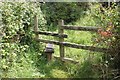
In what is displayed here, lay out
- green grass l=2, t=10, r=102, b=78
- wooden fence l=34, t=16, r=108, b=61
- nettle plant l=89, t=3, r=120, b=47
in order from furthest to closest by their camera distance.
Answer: wooden fence l=34, t=16, r=108, b=61 → green grass l=2, t=10, r=102, b=78 → nettle plant l=89, t=3, r=120, b=47

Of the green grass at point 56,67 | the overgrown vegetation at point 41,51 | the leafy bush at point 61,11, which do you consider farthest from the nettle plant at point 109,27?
the leafy bush at point 61,11

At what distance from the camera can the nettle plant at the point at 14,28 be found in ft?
23.2

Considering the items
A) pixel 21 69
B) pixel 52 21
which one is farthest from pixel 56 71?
pixel 52 21

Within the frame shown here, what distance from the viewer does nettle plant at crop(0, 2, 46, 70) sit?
23.2 feet

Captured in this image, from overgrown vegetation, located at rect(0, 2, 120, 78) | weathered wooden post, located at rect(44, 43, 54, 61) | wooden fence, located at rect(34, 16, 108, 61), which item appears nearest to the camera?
overgrown vegetation, located at rect(0, 2, 120, 78)

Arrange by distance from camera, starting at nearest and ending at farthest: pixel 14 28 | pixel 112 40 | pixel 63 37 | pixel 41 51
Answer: pixel 112 40 < pixel 14 28 < pixel 63 37 < pixel 41 51

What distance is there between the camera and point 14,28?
25.2ft

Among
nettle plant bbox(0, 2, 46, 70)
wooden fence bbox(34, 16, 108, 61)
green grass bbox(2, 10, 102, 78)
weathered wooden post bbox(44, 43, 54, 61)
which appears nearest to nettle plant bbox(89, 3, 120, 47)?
wooden fence bbox(34, 16, 108, 61)

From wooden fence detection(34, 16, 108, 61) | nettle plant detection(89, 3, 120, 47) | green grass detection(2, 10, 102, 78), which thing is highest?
nettle plant detection(89, 3, 120, 47)

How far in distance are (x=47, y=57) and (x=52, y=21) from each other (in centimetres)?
401

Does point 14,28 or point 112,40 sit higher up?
point 14,28

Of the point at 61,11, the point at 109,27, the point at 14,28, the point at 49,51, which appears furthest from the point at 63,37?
the point at 61,11

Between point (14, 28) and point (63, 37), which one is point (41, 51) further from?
point (14, 28)

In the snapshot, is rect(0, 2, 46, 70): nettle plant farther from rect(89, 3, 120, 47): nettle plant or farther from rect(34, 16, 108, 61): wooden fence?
rect(89, 3, 120, 47): nettle plant
